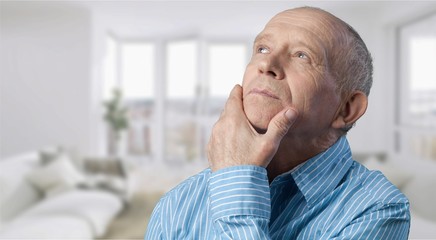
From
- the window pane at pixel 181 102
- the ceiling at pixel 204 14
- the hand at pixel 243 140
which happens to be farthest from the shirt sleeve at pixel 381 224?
the window pane at pixel 181 102

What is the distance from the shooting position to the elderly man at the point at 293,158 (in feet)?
1.66

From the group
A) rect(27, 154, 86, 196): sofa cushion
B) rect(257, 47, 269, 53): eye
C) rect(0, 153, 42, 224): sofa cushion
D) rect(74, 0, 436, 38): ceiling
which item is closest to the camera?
rect(257, 47, 269, 53): eye

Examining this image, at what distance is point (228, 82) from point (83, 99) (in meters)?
0.87

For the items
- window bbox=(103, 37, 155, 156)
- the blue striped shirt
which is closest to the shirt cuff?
the blue striped shirt

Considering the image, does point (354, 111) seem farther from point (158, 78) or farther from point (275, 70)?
point (158, 78)

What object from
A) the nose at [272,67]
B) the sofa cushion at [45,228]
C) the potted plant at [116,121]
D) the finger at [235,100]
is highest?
the nose at [272,67]

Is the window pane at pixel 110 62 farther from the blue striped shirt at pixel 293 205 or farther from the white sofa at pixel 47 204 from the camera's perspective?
the blue striped shirt at pixel 293 205

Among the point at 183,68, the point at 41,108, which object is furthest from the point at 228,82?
the point at 41,108

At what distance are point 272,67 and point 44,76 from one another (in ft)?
7.82

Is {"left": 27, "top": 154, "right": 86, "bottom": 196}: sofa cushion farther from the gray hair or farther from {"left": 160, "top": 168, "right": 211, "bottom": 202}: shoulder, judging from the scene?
the gray hair

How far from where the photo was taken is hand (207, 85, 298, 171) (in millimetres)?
514

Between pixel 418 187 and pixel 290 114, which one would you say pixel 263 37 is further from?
pixel 418 187

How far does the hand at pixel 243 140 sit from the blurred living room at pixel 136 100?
194 centimetres

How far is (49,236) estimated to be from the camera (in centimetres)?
246
